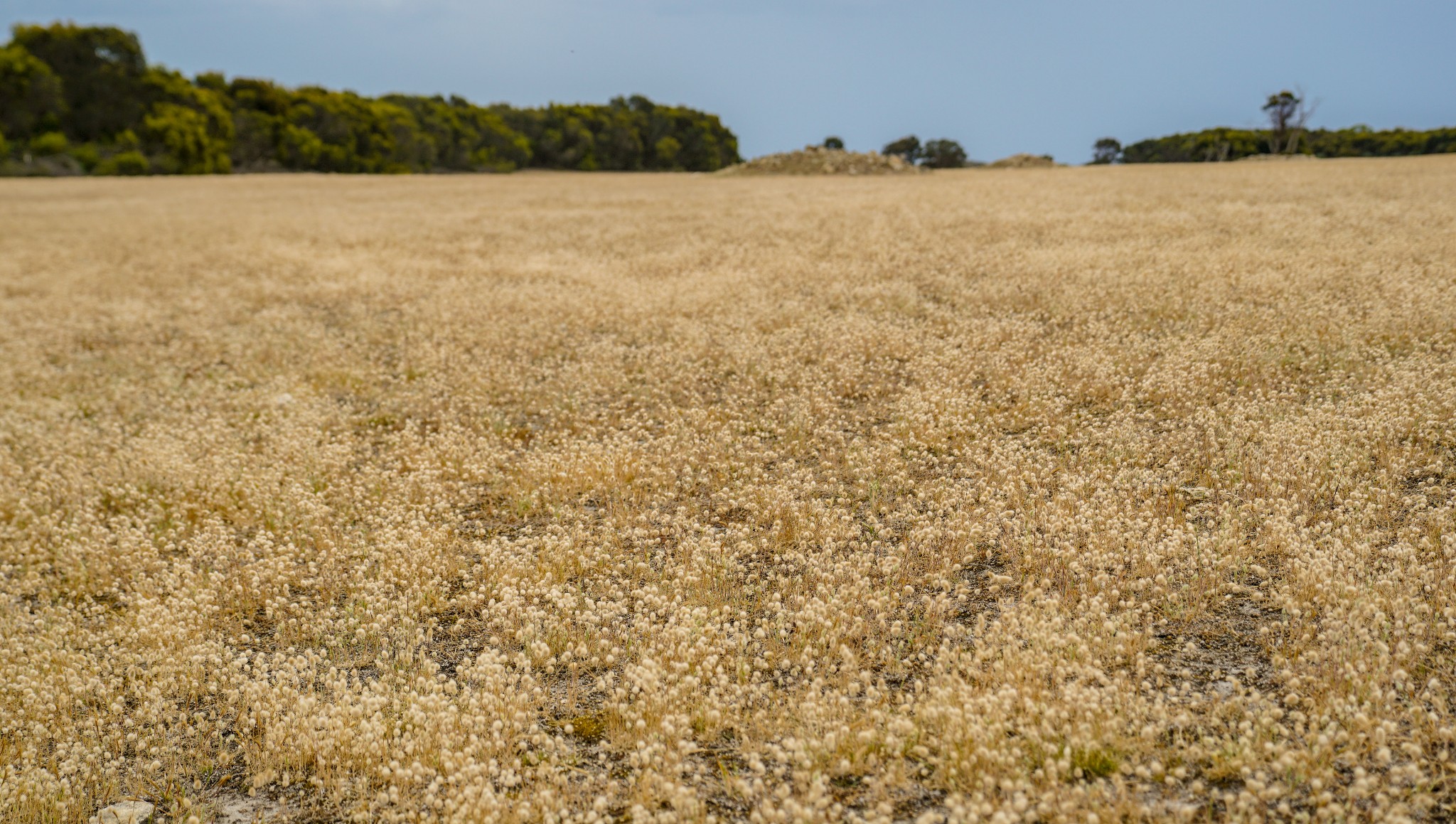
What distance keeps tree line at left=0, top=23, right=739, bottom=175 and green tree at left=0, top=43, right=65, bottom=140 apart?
9 cm

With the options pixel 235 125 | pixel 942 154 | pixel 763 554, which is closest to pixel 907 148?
pixel 942 154

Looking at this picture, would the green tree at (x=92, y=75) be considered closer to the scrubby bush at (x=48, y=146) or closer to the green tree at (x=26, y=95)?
the green tree at (x=26, y=95)

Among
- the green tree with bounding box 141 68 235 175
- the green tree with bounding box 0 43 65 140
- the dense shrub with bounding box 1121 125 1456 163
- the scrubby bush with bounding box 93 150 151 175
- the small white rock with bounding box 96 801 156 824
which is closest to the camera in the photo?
the small white rock with bounding box 96 801 156 824

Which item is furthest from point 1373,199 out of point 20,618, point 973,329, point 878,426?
point 20,618

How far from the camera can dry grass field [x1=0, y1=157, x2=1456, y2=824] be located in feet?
17.0

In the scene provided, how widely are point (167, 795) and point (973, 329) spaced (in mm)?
12428

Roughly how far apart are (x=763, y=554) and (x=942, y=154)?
82032mm

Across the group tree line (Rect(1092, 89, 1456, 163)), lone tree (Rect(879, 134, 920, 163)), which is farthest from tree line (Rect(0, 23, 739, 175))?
tree line (Rect(1092, 89, 1456, 163))

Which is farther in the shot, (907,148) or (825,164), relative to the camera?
(907,148)

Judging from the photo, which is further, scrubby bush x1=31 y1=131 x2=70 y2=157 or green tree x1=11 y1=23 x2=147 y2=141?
green tree x1=11 y1=23 x2=147 y2=141

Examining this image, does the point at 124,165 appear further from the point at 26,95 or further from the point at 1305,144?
the point at 1305,144

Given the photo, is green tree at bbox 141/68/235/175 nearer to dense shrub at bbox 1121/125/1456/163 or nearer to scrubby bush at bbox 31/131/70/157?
scrubby bush at bbox 31/131/70/157

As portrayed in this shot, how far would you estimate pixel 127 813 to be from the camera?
5.22 metres

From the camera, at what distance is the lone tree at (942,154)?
81.0 meters
